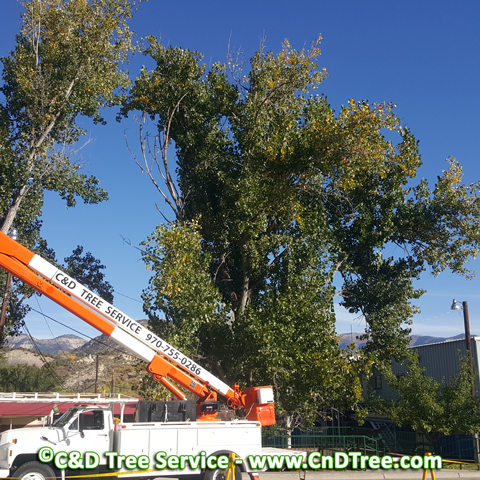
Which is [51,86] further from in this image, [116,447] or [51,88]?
[116,447]

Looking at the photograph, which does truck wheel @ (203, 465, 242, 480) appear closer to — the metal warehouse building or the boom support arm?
the boom support arm

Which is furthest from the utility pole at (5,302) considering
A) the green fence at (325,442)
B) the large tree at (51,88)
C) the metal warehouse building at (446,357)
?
the metal warehouse building at (446,357)

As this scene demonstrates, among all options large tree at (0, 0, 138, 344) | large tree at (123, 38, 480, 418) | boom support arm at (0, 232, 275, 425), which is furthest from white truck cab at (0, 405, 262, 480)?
large tree at (0, 0, 138, 344)

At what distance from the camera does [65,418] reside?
11.2m

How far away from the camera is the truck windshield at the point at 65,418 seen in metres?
11.0

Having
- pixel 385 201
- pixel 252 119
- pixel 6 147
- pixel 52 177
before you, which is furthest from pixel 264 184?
pixel 6 147

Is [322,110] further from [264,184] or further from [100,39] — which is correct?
[100,39]

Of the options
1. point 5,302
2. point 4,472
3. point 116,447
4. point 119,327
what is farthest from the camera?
point 5,302

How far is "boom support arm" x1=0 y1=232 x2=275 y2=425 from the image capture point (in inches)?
476

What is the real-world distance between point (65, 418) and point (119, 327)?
2926mm

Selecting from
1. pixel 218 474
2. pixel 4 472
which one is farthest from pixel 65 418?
pixel 218 474

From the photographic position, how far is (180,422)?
11.6 metres

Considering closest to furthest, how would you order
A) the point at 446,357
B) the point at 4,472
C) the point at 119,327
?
the point at 4,472 < the point at 119,327 < the point at 446,357

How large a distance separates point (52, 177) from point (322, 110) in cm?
1296
